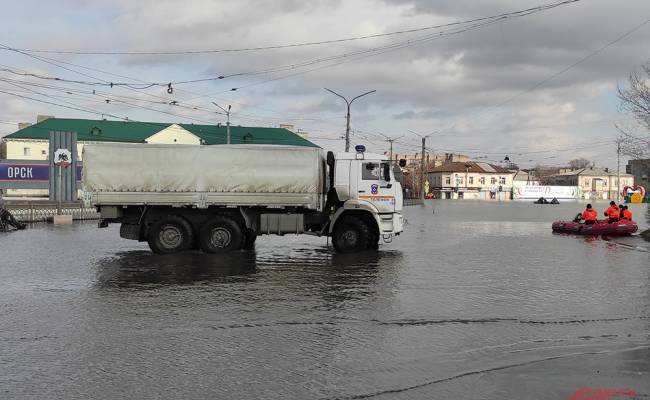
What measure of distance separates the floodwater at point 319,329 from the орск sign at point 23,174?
2781 centimetres

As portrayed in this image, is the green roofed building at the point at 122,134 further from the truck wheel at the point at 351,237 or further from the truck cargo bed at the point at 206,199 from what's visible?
the truck wheel at the point at 351,237

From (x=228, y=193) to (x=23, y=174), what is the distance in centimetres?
2907

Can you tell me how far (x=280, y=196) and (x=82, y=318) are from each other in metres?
8.80

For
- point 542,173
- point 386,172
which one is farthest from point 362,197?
point 542,173

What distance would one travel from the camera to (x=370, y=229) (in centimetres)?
1686

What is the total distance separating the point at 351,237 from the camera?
54.6ft

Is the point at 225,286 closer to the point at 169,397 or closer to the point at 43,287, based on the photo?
the point at 43,287

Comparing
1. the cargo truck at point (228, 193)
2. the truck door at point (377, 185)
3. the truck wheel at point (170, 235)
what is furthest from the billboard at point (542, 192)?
the truck wheel at point (170, 235)

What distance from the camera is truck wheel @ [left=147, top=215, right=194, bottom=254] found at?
16094 millimetres

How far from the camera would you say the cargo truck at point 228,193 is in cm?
1599

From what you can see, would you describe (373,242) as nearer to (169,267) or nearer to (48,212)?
(169,267)

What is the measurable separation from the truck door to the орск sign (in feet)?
97.4

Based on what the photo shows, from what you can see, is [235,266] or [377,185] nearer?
[235,266]

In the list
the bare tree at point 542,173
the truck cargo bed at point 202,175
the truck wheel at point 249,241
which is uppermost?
the bare tree at point 542,173
